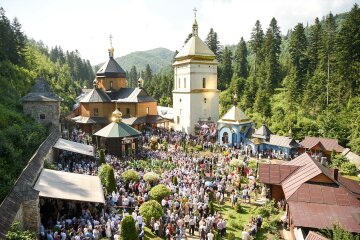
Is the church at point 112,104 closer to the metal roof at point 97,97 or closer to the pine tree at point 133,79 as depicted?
the metal roof at point 97,97

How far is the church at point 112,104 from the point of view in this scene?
3831 cm

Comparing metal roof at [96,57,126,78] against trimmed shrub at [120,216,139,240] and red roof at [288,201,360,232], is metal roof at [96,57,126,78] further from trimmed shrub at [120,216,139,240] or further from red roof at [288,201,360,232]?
trimmed shrub at [120,216,139,240]

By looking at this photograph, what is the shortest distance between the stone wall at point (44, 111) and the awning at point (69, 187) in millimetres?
12908

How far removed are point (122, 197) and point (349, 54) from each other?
31.8 metres

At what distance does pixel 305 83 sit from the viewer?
4709 centimetres

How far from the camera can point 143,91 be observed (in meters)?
41.0

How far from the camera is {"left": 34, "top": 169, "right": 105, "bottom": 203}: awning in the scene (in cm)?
1418

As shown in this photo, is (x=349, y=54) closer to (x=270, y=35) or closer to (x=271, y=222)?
(x=270, y=35)

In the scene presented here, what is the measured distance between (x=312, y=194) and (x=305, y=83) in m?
34.5

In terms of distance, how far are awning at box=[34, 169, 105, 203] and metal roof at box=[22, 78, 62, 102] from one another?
1306 centimetres

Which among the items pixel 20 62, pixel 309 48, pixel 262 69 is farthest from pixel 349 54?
pixel 20 62

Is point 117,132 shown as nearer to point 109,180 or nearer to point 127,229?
point 109,180

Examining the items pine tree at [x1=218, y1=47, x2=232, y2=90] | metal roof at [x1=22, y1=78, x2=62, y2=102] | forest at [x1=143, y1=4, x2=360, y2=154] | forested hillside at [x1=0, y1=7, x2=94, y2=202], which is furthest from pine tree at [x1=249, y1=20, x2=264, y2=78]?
metal roof at [x1=22, y1=78, x2=62, y2=102]

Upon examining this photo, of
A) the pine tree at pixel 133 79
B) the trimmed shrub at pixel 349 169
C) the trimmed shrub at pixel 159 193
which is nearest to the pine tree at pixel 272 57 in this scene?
the trimmed shrub at pixel 349 169
